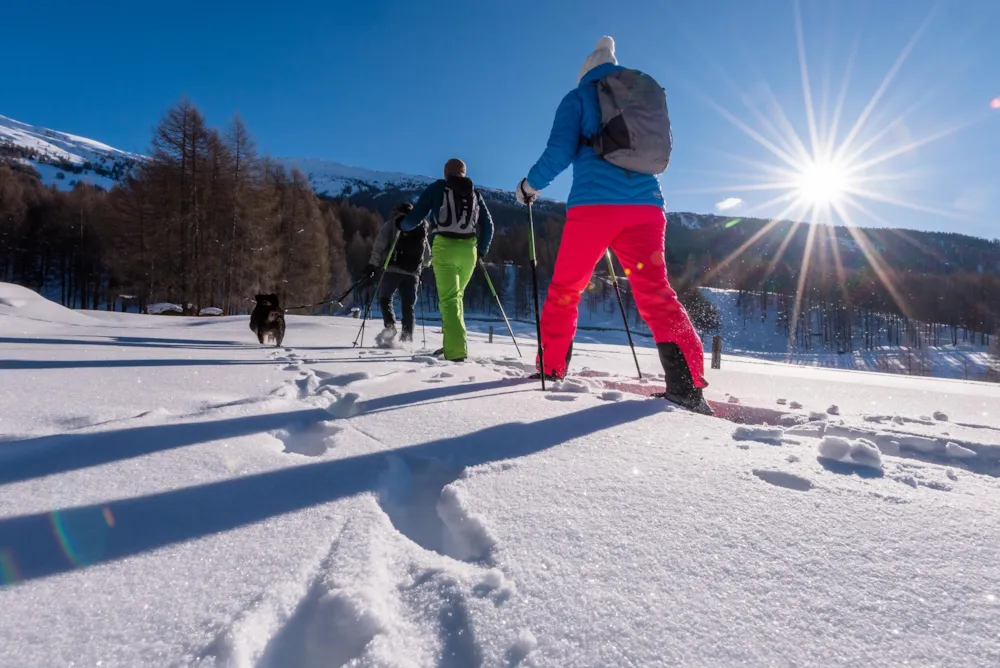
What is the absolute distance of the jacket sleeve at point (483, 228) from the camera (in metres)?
4.48

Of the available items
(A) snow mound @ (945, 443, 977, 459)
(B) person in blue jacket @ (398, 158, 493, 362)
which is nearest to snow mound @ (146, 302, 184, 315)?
(B) person in blue jacket @ (398, 158, 493, 362)

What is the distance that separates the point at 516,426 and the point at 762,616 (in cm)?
106

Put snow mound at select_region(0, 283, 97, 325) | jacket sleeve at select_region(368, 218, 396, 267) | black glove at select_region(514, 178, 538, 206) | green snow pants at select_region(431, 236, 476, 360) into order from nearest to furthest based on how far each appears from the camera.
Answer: black glove at select_region(514, 178, 538, 206) < green snow pants at select_region(431, 236, 476, 360) < jacket sleeve at select_region(368, 218, 396, 267) < snow mound at select_region(0, 283, 97, 325)

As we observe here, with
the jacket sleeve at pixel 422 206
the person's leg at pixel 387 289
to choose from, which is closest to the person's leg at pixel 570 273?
the jacket sleeve at pixel 422 206

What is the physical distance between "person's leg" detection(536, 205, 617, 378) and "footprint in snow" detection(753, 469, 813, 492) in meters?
1.52

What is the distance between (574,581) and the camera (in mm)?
737

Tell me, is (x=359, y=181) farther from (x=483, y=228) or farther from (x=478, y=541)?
(x=478, y=541)

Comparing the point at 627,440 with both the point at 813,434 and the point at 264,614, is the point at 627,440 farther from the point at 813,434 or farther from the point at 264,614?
the point at 264,614

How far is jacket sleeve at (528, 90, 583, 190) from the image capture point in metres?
2.73

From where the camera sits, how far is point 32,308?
8047 mm

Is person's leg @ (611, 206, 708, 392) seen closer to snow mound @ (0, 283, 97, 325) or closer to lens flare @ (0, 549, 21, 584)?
lens flare @ (0, 549, 21, 584)

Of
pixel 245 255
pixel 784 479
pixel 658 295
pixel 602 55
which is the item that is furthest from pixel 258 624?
pixel 245 255

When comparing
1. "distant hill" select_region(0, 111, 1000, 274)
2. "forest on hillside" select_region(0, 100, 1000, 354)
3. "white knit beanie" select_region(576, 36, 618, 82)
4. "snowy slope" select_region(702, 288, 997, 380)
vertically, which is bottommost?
"snowy slope" select_region(702, 288, 997, 380)

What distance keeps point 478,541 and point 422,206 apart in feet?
12.6
